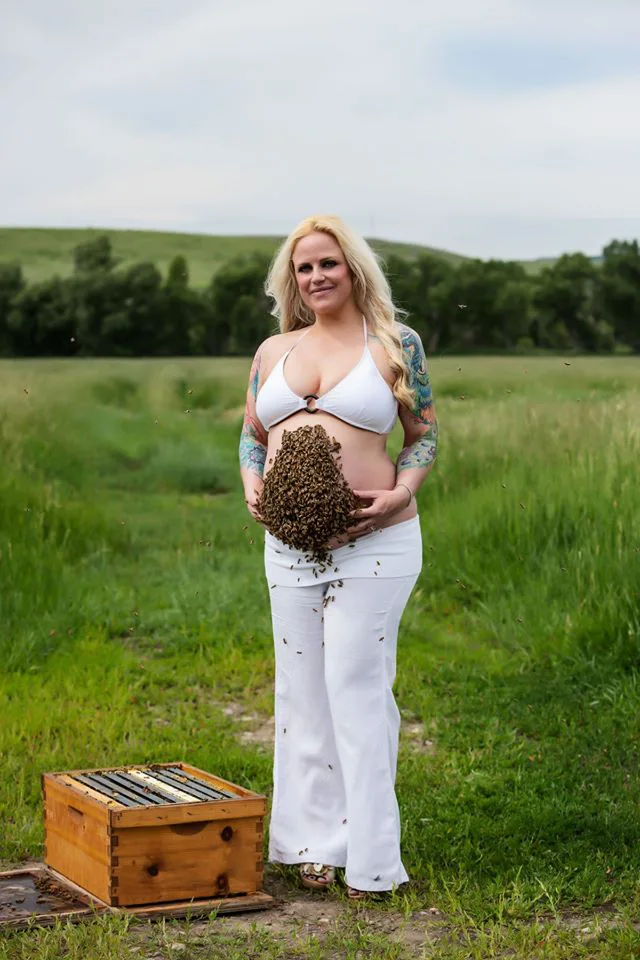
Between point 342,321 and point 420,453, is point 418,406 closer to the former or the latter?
point 420,453

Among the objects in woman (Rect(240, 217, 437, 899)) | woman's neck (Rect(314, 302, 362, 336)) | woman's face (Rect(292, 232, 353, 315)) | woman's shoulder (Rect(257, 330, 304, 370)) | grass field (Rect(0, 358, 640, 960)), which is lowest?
grass field (Rect(0, 358, 640, 960))

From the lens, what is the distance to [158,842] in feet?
17.8

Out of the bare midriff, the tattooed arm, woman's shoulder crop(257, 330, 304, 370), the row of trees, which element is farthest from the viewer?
the row of trees

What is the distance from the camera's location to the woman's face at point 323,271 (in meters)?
5.52

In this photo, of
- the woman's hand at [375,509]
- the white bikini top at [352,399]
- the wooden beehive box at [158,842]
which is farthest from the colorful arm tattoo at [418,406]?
the wooden beehive box at [158,842]

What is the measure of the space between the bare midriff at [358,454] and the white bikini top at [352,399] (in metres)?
0.02

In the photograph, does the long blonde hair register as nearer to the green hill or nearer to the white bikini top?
the white bikini top

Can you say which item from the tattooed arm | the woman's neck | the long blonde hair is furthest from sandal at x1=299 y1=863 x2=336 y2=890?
the woman's neck

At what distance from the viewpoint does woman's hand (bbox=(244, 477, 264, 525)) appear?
220 inches

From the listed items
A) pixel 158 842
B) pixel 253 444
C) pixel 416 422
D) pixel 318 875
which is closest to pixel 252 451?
pixel 253 444

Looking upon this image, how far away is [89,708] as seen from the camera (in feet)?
28.6

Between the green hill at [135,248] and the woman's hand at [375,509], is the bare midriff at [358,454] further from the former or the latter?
the green hill at [135,248]

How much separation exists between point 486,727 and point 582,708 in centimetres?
63

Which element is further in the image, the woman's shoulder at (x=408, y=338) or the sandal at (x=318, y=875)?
the sandal at (x=318, y=875)
